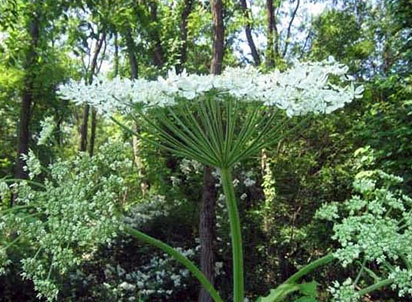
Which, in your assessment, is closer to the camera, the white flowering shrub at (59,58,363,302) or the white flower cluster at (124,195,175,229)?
the white flowering shrub at (59,58,363,302)

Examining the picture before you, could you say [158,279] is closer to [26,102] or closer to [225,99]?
[26,102]

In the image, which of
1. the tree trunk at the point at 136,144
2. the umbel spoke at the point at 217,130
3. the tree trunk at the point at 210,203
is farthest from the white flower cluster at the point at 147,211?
the umbel spoke at the point at 217,130

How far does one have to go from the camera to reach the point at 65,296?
604 cm

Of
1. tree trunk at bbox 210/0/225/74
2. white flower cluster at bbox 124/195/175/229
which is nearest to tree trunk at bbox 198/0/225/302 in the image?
tree trunk at bbox 210/0/225/74

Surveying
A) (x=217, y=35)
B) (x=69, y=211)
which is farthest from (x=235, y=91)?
(x=217, y=35)

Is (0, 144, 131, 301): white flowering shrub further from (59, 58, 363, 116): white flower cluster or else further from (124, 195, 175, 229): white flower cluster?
(124, 195, 175, 229): white flower cluster

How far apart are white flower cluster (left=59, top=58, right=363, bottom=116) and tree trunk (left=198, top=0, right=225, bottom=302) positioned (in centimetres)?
354

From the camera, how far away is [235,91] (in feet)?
6.04

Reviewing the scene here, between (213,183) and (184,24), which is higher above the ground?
(184,24)

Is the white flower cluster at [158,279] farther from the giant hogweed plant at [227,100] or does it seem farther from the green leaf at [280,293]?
the green leaf at [280,293]

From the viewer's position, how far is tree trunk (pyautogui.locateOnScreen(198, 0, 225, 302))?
5531 millimetres

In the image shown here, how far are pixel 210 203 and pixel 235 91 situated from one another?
4085 mm

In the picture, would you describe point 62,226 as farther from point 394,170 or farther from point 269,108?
point 394,170

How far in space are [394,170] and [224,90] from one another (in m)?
3.57
